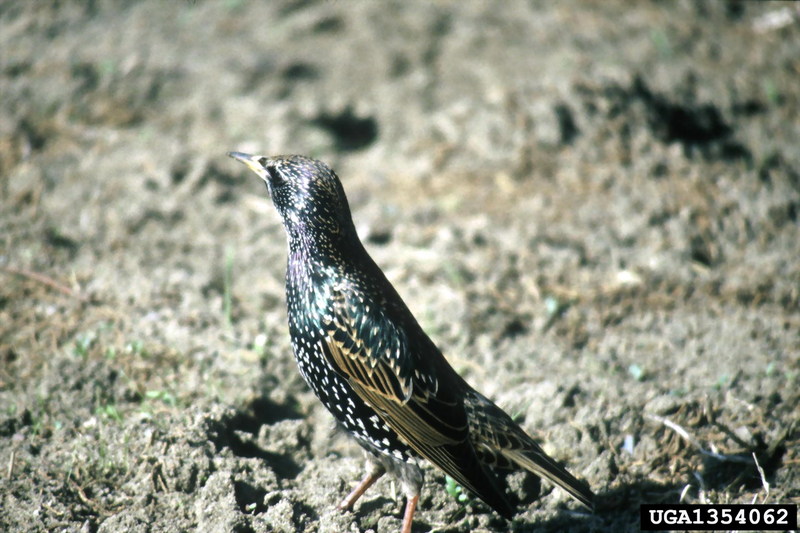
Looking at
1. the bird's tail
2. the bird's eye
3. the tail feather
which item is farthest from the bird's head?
the bird's tail

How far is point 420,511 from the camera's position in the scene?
346 cm

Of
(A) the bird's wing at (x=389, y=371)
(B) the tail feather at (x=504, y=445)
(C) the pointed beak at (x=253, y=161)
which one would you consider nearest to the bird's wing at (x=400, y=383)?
(A) the bird's wing at (x=389, y=371)

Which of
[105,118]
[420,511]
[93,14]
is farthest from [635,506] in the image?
[93,14]

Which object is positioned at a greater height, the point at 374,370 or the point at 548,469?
the point at 374,370

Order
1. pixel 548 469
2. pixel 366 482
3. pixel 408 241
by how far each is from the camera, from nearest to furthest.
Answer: pixel 548 469, pixel 366 482, pixel 408 241

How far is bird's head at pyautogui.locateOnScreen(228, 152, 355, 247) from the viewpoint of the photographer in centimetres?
329

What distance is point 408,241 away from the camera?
518cm

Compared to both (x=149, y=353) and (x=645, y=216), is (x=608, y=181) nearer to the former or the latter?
(x=645, y=216)

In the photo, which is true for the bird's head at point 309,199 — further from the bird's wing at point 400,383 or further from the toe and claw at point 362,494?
the toe and claw at point 362,494

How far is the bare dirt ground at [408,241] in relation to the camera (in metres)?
3.46

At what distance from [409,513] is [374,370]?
0.61 meters

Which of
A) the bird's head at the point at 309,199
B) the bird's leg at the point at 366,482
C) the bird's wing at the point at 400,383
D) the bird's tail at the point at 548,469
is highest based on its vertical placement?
the bird's head at the point at 309,199

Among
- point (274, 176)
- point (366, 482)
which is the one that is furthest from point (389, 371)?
point (274, 176)

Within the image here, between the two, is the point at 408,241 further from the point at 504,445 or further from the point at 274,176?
the point at 504,445
